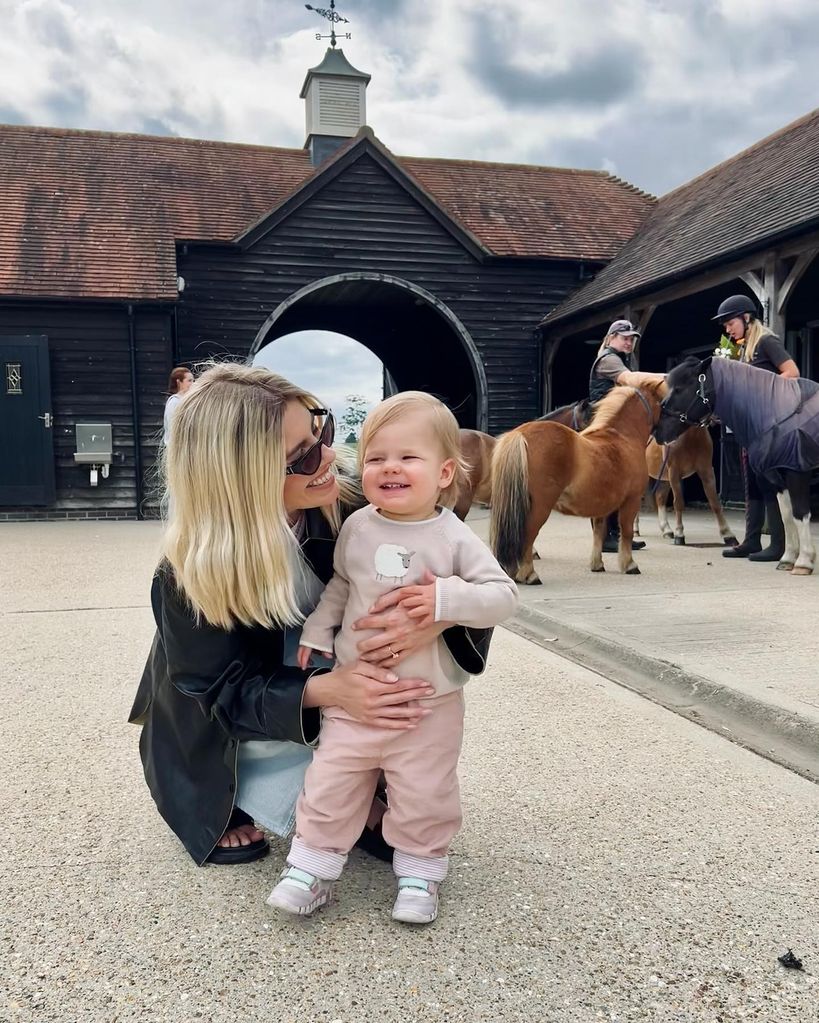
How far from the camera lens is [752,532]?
306 inches

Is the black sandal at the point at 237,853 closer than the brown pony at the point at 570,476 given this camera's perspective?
Yes

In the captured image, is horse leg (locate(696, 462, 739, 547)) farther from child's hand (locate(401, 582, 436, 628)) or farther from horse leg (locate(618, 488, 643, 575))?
child's hand (locate(401, 582, 436, 628))

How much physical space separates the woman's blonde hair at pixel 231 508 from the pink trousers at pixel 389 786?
13.1 inches

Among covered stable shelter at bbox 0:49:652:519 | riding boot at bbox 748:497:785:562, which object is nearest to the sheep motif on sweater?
riding boot at bbox 748:497:785:562

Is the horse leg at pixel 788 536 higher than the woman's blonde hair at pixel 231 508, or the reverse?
the woman's blonde hair at pixel 231 508

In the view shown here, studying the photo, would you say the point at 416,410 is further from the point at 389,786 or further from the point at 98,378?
the point at 98,378

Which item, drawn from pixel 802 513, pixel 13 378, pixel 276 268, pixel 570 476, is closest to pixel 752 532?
pixel 802 513

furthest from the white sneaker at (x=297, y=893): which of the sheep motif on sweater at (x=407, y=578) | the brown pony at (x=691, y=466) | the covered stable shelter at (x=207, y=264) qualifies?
the covered stable shelter at (x=207, y=264)

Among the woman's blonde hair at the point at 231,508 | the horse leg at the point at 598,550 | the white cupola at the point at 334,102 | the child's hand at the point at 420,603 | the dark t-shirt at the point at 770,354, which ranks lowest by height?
the horse leg at the point at 598,550

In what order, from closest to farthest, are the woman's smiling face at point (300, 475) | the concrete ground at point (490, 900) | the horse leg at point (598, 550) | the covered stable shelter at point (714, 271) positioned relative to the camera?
the concrete ground at point (490, 900), the woman's smiling face at point (300, 475), the horse leg at point (598, 550), the covered stable shelter at point (714, 271)

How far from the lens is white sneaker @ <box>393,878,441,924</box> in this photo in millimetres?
1843

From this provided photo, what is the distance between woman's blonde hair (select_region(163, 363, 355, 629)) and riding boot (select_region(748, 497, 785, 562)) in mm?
6401

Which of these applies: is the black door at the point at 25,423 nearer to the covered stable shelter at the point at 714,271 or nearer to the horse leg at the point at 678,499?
the covered stable shelter at the point at 714,271

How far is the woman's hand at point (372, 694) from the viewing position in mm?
1883
